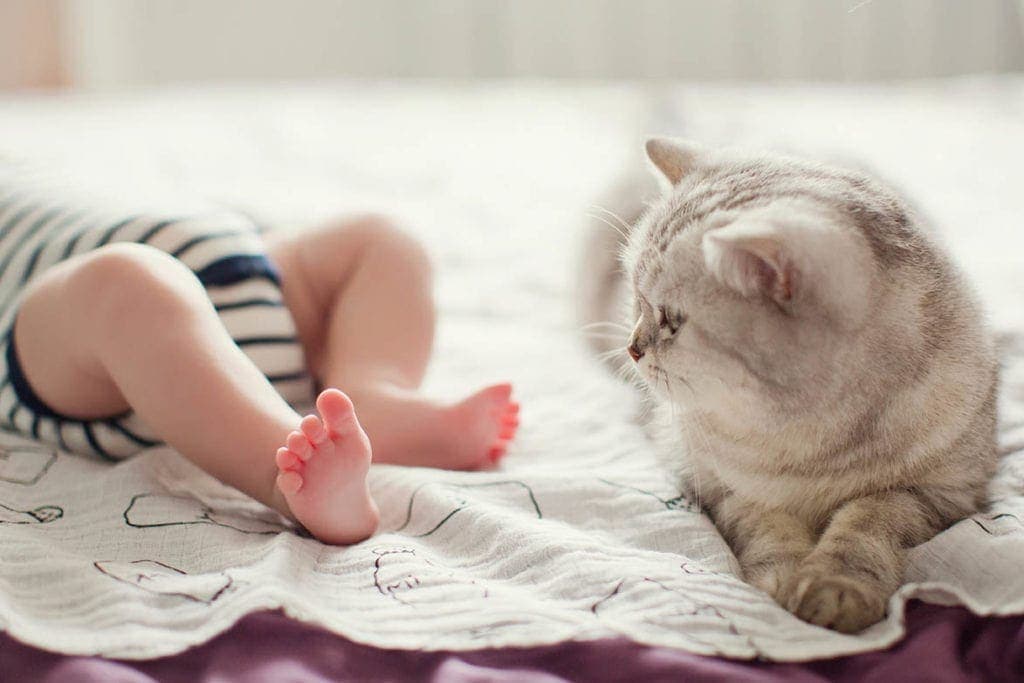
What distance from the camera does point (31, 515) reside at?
83 centimetres

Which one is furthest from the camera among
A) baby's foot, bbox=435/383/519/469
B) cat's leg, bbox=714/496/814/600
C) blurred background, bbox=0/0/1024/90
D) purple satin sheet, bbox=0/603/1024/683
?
blurred background, bbox=0/0/1024/90

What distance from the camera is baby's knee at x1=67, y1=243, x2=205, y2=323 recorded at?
85cm

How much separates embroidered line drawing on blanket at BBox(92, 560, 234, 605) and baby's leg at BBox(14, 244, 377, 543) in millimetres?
97

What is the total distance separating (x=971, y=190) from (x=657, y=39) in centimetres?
139

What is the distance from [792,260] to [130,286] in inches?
21.5

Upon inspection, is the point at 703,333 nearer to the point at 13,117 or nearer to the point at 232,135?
the point at 232,135

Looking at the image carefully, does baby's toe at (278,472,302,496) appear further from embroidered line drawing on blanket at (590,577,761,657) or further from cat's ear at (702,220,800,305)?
cat's ear at (702,220,800,305)

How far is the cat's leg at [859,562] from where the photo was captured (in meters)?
0.68

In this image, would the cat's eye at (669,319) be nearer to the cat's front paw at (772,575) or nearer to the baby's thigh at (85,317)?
the cat's front paw at (772,575)

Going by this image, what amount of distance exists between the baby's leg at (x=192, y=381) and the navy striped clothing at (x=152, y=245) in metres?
0.10

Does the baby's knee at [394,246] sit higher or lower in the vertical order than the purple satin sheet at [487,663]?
higher

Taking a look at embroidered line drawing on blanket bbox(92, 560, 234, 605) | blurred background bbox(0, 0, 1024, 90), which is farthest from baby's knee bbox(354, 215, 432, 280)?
blurred background bbox(0, 0, 1024, 90)

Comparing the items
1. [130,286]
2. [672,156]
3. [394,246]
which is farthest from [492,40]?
[130,286]

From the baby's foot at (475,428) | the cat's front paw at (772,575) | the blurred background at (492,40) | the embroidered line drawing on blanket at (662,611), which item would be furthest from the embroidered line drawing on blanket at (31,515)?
the blurred background at (492,40)
